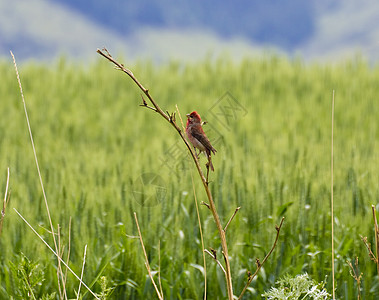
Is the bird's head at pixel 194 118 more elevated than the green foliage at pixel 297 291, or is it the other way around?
the bird's head at pixel 194 118

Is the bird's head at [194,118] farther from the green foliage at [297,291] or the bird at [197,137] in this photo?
the green foliage at [297,291]

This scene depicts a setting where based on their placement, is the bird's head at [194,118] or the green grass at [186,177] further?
the green grass at [186,177]

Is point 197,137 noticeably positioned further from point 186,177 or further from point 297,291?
point 186,177

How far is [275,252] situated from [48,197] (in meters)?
1.97

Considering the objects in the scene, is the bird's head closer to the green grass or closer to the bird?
the bird

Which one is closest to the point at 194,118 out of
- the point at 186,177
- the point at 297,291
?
the point at 297,291

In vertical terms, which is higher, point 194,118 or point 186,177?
point 194,118

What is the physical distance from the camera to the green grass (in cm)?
305

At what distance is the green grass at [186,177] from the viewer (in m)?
3.05

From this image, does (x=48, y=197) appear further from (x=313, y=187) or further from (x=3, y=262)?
(x=313, y=187)

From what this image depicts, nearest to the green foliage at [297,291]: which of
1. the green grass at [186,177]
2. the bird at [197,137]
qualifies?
the bird at [197,137]

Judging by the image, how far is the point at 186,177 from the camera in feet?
13.9

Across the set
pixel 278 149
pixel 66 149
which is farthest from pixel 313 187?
pixel 66 149


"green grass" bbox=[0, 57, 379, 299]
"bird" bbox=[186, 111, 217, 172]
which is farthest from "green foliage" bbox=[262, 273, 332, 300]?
"green grass" bbox=[0, 57, 379, 299]
